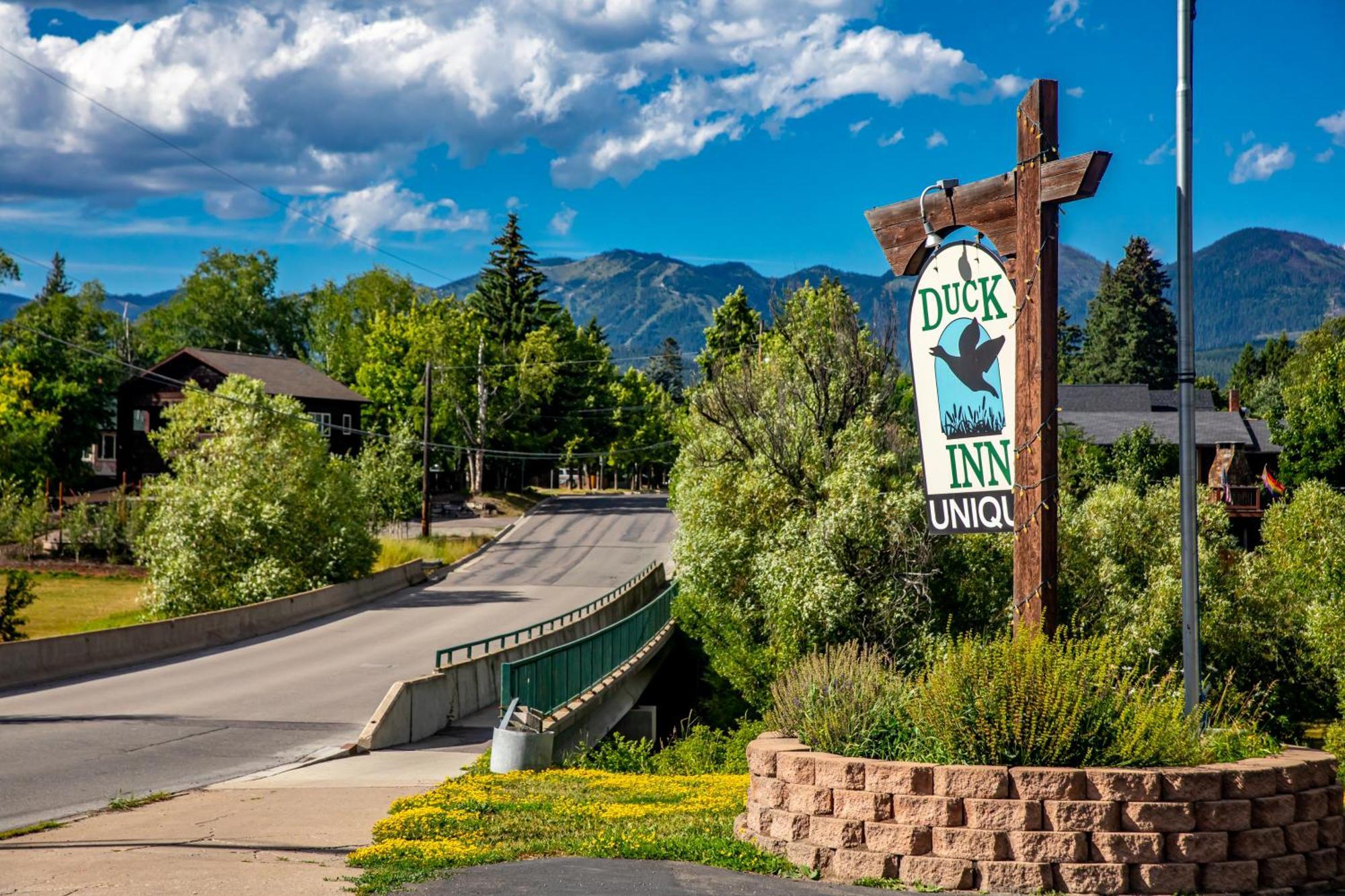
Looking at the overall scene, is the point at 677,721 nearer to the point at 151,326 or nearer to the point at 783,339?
the point at 783,339

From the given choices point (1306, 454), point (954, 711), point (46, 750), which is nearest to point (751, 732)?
point (46, 750)

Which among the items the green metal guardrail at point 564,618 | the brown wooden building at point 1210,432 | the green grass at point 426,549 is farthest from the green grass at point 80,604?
the brown wooden building at point 1210,432

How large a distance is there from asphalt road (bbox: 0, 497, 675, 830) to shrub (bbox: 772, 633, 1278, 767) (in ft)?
31.6

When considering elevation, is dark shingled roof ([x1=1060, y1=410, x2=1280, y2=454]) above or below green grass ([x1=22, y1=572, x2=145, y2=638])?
above

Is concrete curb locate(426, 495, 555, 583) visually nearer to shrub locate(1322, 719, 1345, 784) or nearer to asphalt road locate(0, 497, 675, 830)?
asphalt road locate(0, 497, 675, 830)

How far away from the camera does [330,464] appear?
1784 inches

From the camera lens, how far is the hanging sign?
10078 mm

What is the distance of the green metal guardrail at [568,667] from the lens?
19086 mm

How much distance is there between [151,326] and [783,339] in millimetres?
96422

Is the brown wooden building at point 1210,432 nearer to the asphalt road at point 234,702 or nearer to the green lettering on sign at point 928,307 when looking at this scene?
the asphalt road at point 234,702

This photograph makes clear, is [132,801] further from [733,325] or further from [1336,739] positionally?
[733,325]

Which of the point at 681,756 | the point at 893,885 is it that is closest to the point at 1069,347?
the point at 681,756

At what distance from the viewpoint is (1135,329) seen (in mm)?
104625

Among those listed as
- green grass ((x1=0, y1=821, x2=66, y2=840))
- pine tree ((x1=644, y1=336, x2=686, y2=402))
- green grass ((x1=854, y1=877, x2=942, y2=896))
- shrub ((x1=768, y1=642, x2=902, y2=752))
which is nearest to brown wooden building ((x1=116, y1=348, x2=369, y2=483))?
green grass ((x1=0, y1=821, x2=66, y2=840))
